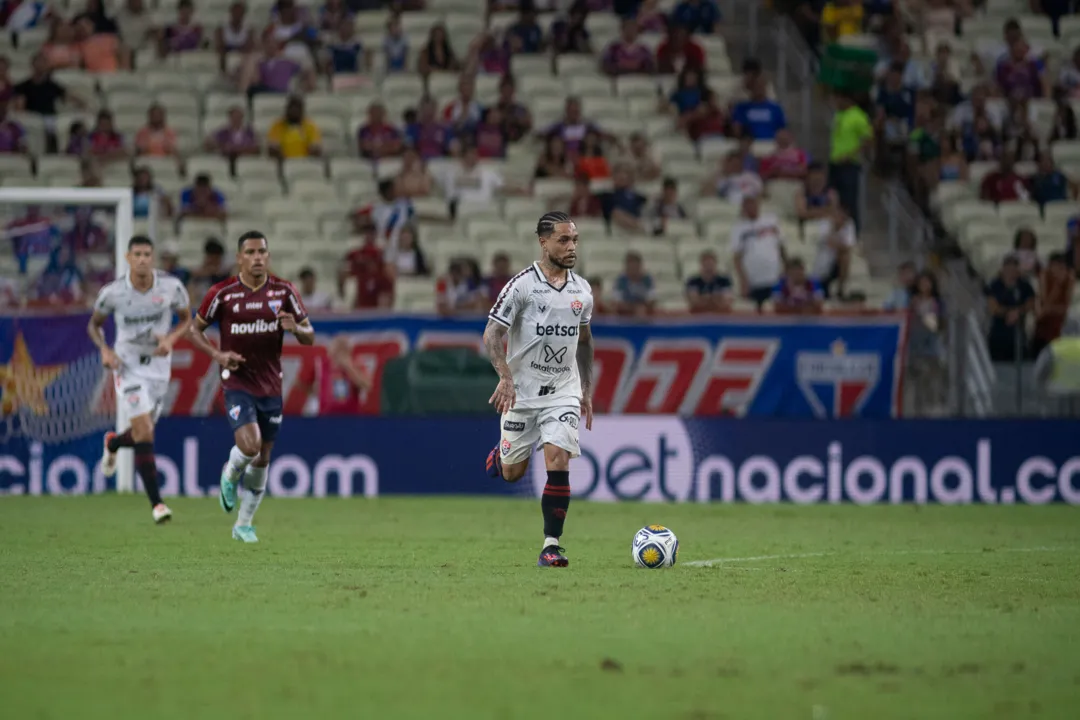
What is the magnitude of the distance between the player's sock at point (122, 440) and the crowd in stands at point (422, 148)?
153 inches

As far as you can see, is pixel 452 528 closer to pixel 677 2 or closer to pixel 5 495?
pixel 5 495

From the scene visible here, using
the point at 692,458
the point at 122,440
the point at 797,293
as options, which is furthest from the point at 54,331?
the point at 797,293

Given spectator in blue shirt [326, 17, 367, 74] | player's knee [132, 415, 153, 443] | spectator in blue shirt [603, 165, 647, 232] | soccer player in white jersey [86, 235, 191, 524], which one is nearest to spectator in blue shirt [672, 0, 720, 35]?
spectator in blue shirt [603, 165, 647, 232]

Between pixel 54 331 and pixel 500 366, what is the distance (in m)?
10.7

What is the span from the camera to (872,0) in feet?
→ 93.2

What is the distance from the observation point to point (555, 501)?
12242 mm

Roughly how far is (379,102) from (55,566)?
48.0 feet

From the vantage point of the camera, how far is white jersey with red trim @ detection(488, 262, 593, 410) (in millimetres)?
12469

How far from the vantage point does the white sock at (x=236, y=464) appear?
14461 millimetres

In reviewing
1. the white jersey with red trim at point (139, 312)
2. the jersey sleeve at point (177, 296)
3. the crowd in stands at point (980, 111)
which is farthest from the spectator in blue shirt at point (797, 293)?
the white jersey with red trim at point (139, 312)

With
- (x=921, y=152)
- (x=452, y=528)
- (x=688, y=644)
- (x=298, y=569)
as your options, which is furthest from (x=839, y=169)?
(x=688, y=644)

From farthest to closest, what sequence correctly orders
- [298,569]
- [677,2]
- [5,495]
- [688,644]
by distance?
[677,2] < [5,495] < [298,569] < [688,644]

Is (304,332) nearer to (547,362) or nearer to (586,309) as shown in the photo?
(547,362)

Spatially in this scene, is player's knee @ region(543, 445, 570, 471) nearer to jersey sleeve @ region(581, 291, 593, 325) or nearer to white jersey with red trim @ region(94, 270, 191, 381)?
jersey sleeve @ region(581, 291, 593, 325)
